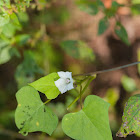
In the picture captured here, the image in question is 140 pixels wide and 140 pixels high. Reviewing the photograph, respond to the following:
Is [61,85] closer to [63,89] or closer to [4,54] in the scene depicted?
[63,89]

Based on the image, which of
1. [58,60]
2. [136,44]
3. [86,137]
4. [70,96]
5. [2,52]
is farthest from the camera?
[136,44]

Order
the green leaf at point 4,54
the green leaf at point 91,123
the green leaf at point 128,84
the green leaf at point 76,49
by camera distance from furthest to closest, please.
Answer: the green leaf at point 128,84 < the green leaf at point 76,49 < the green leaf at point 4,54 < the green leaf at point 91,123

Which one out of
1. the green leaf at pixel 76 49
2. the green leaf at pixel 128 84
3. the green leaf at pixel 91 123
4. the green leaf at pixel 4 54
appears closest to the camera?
the green leaf at pixel 91 123

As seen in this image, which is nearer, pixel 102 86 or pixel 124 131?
pixel 124 131

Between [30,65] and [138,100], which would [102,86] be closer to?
[30,65]

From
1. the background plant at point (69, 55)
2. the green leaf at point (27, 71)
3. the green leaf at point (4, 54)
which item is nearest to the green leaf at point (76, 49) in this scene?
the background plant at point (69, 55)

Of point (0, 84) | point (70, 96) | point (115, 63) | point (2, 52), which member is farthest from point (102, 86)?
point (2, 52)

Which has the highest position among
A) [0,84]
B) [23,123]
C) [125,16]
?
[23,123]

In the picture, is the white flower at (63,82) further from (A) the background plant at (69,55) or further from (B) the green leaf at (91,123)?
(A) the background plant at (69,55)
